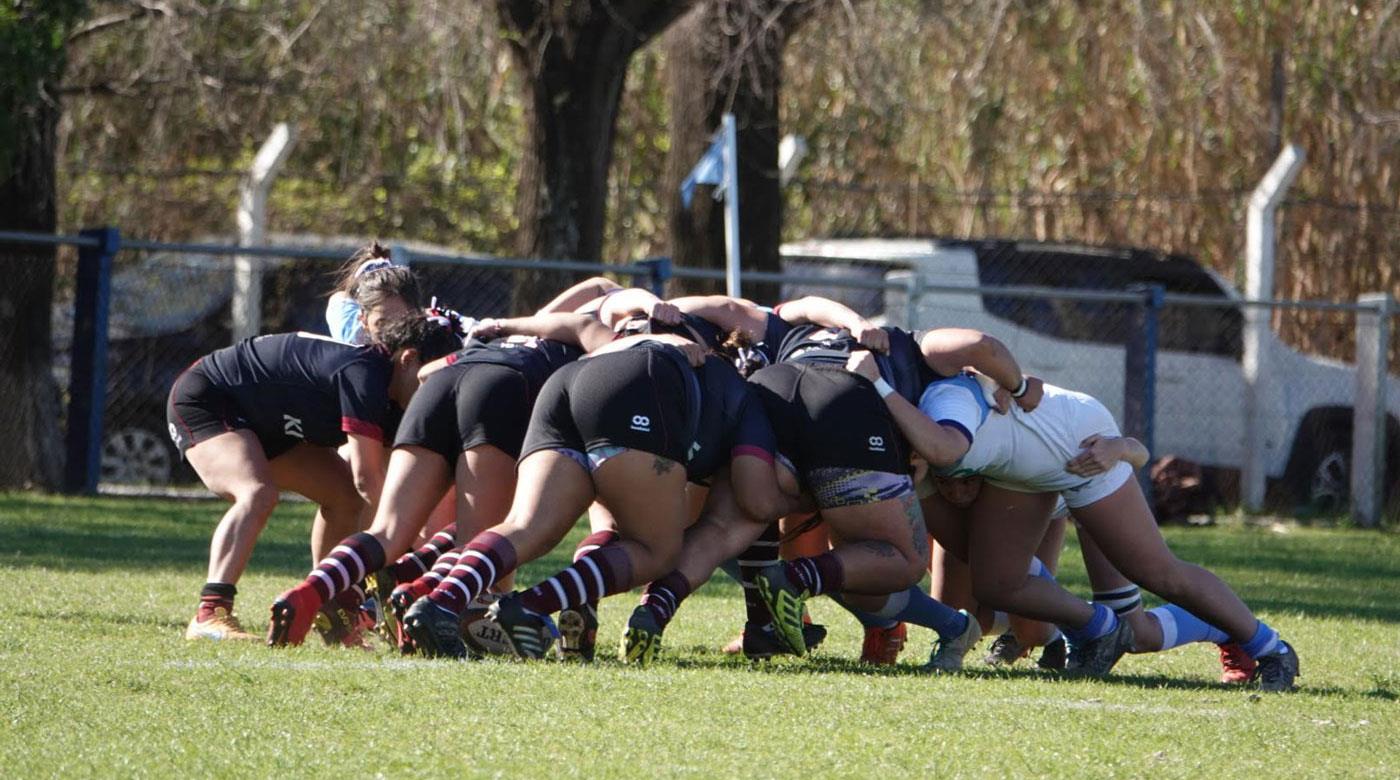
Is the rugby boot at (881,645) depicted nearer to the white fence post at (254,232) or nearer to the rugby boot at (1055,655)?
the rugby boot at (1055,655)

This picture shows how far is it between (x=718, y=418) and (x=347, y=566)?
4.61 feet

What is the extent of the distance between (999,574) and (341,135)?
17.2 m

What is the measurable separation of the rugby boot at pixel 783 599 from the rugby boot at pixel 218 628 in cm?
185

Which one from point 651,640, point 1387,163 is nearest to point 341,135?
point 1387,163

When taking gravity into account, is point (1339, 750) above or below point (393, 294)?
below

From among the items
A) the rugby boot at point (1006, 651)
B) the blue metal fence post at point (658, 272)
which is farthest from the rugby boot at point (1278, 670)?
the blue metal fence post at point (658, 272)

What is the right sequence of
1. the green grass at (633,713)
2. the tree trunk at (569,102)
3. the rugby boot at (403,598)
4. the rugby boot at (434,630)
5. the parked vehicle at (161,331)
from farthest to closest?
the tree trunk at (569,102)
the parked vehicle at (161,331)
the rugby boot at (403,598)
the rugby boot at (434,630)
the green grass at (633,713)

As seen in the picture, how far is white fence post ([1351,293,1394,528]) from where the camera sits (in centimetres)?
1571

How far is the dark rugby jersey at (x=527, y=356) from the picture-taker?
7328mm

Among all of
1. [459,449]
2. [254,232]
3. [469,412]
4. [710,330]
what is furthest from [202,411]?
[254,232]

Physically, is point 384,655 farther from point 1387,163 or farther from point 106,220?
point 1387,163

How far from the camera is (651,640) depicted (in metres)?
6.70

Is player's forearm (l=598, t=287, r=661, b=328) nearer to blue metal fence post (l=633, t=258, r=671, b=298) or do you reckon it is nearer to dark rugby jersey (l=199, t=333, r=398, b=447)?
dark rugby jersey (l=199, t=333, r=398, b=447)

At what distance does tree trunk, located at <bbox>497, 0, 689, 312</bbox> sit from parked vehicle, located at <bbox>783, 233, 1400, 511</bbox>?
2103 millimetres
